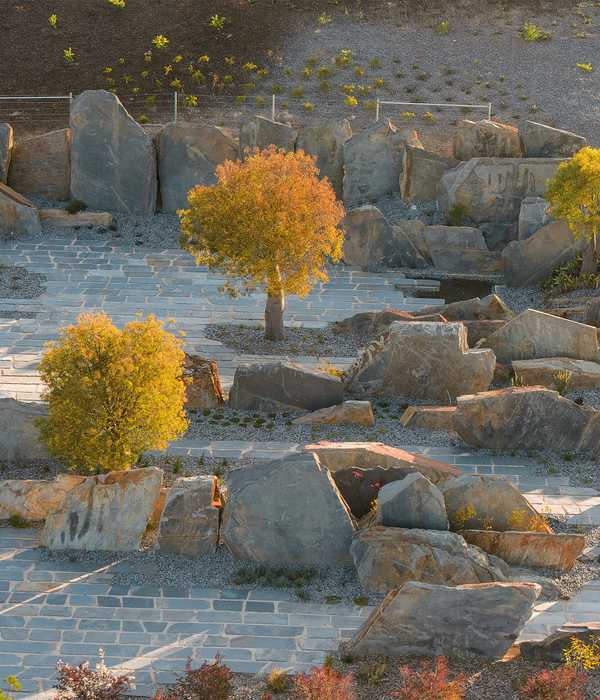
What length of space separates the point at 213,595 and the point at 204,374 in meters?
7.20

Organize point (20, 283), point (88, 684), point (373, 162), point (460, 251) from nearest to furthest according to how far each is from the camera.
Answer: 1. point (88, 684)
2. point (20, 283)
3. point (460, 251)
4. point (373, 162)

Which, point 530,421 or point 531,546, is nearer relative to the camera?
point 531,546

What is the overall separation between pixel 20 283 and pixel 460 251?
39.3 ft

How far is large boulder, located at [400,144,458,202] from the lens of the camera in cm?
3872

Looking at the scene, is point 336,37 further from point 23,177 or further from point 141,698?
point 141,698

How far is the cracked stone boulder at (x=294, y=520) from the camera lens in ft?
70.5

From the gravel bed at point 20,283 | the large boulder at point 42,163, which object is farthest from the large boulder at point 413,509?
the large boulder at point 42,163

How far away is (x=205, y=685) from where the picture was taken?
57.5ft

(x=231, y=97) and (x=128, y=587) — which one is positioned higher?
(x=231, y=97)

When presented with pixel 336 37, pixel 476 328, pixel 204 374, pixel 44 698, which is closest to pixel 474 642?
pixel 44 698

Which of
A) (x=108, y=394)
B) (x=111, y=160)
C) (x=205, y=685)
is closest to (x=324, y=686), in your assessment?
(x=205, y=685)

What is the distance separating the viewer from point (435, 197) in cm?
3897

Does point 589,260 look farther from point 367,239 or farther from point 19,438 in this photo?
point 19,438

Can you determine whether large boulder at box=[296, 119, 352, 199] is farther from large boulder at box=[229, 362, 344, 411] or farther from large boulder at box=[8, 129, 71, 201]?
large boulder at box=[229, 362, 344, 411]
